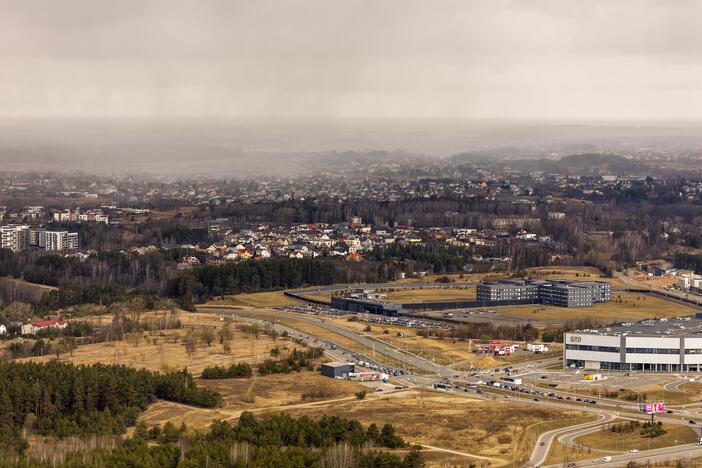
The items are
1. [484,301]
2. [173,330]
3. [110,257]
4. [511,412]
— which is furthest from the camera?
[110,257]

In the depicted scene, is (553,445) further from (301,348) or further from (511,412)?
(301,348)

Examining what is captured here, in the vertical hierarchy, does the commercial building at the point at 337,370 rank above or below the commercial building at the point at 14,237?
above

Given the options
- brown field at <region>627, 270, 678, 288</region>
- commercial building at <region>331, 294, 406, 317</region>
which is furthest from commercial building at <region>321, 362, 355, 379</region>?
brown field at <region>627, 270, 678, 288</region>

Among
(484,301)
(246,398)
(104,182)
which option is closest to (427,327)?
(484,301)

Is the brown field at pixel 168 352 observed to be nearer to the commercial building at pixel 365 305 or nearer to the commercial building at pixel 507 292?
the commercial building at pixel 365 305

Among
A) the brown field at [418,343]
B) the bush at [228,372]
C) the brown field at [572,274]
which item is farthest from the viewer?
the brown field at [572,274]

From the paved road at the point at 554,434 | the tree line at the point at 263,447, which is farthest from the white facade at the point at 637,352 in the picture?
the tree line at the point at 263,447
